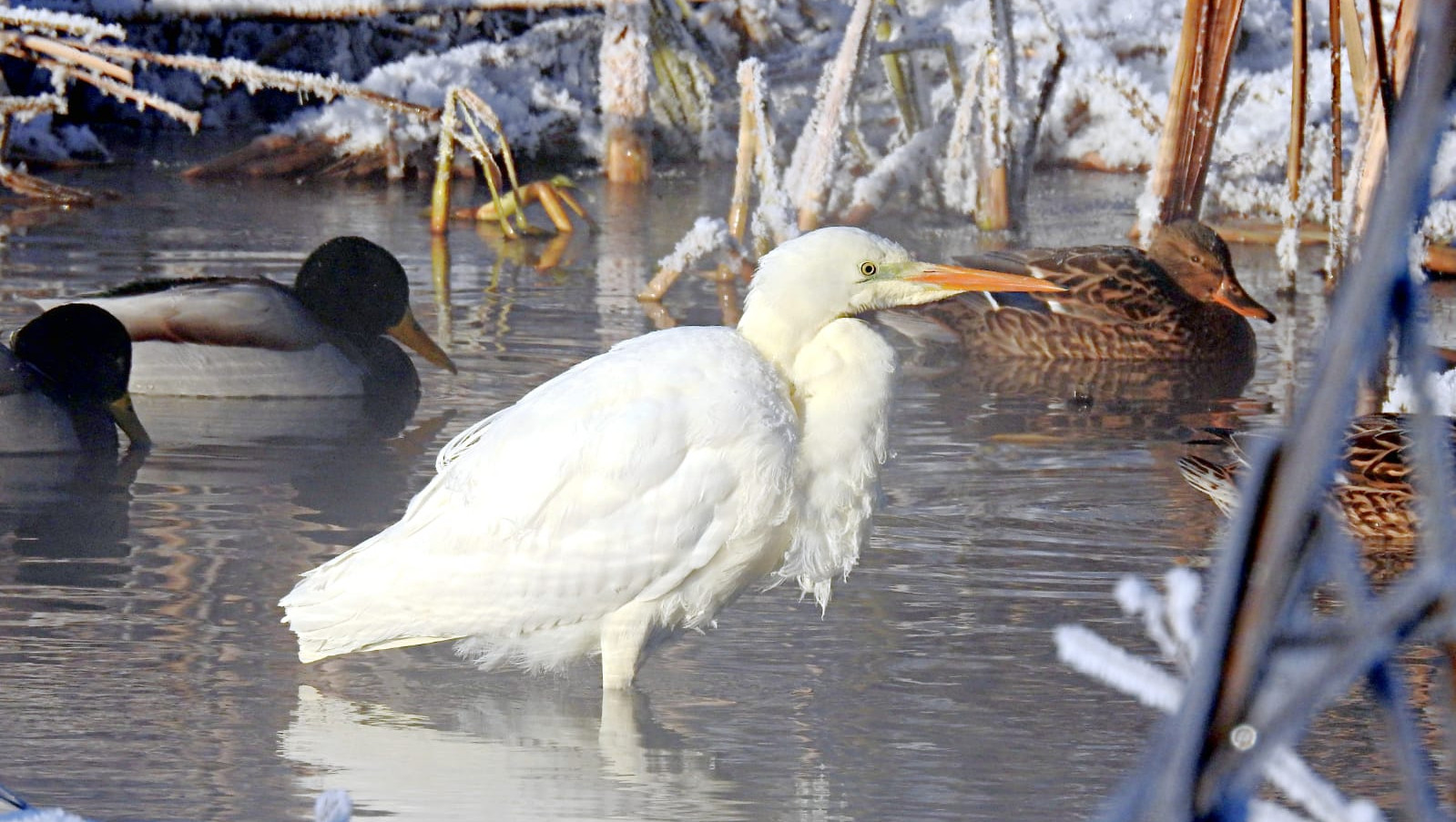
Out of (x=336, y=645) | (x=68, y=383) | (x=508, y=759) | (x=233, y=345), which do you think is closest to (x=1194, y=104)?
(x=233, y=345)

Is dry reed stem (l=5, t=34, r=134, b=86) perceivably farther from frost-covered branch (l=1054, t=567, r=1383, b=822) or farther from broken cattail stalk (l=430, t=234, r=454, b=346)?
frost-covered branch (l=1054, t=567, r=1383, b=822)

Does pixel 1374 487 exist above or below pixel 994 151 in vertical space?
below

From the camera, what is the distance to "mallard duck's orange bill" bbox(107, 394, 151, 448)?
6.69 metres

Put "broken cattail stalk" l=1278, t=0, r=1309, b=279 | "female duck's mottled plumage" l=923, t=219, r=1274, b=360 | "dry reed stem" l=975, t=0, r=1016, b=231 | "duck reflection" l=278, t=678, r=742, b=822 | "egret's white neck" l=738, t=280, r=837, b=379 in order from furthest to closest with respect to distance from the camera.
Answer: "dry reed stem" l=975, t=0, r=1016, b=231 → "female duck's mottled plumage" l=923, t=219, r=1274, b=360 → "broken cattail stalk" l=1278, t=0, r=1309, b=279 → "egret's white neck" l=738, t=280, r=837, b=379 → "duck reflection" l=278, t=678, r=742, b=822

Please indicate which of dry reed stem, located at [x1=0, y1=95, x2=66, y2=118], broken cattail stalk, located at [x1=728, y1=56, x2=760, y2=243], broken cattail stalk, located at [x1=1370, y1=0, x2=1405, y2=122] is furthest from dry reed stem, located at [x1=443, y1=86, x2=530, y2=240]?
broken cattail stalk, located at [x1=1370, y1=0, x2=1405, y2=122]

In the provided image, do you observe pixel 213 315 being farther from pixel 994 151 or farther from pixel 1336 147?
pixel 994 151

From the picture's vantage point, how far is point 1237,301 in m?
8.40

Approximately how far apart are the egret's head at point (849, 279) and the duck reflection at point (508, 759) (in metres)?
0.91

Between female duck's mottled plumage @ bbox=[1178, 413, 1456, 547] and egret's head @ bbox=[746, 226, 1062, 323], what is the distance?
55.1 inches

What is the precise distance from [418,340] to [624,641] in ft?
13.4

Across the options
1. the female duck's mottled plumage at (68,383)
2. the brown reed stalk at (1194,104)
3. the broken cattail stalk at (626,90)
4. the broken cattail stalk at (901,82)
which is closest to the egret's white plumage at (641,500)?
the female duck's mottled plumage at (68,383)

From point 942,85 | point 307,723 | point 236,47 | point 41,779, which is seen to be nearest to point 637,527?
point 307,723

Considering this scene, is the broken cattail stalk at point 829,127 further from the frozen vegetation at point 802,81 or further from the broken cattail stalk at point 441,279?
the broken cattail stalk at point 441,279

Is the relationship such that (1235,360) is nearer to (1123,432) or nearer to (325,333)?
(1123,432)
